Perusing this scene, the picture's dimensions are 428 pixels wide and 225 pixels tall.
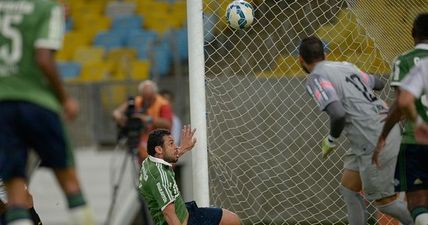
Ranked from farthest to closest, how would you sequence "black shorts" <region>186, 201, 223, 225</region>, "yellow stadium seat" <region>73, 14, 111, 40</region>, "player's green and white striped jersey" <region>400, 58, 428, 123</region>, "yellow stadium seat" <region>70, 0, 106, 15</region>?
"yellow stadium seat" <region>70, 0, 106, 15</region>, "yellow stadium seat" <region>73, 14, 111, 40</region>, "black shorts" <region>186, 201, 223, 225</region>, "player's green and white striped jersey" <region>400, 58, 428, 123</region>

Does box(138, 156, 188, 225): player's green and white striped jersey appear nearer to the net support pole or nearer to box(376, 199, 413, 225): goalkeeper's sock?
the net support pole

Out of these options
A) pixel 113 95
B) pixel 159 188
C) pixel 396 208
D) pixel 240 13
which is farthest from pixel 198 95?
pixel 113 95

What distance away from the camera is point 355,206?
7391 mm

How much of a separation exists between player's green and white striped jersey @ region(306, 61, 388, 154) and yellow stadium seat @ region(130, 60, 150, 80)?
7.34m

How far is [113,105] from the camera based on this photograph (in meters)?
13.2

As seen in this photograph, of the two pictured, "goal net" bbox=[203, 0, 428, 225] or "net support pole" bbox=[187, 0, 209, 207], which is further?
"goal net" bbox=[203, 0, 428, 225]

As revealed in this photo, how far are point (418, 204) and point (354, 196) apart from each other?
0.87m

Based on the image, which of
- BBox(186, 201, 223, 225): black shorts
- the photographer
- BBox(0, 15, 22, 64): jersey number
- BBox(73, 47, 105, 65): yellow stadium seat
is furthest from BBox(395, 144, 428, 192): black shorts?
BBox(73, 47, 105, 65): yellow stadium seat

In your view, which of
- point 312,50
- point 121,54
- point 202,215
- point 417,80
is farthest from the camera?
point 121,54

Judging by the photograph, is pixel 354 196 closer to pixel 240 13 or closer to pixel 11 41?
pixel 240 13

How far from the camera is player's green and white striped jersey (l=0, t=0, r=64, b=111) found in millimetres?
5105

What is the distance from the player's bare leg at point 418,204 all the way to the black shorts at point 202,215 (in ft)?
5.02

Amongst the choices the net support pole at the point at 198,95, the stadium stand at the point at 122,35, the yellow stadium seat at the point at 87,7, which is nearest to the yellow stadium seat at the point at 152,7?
the stadium stand at the point at 122,35

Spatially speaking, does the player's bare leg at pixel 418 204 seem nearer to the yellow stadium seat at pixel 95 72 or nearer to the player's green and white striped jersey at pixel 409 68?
the player's green and white striped jersey at pixel 409 68
